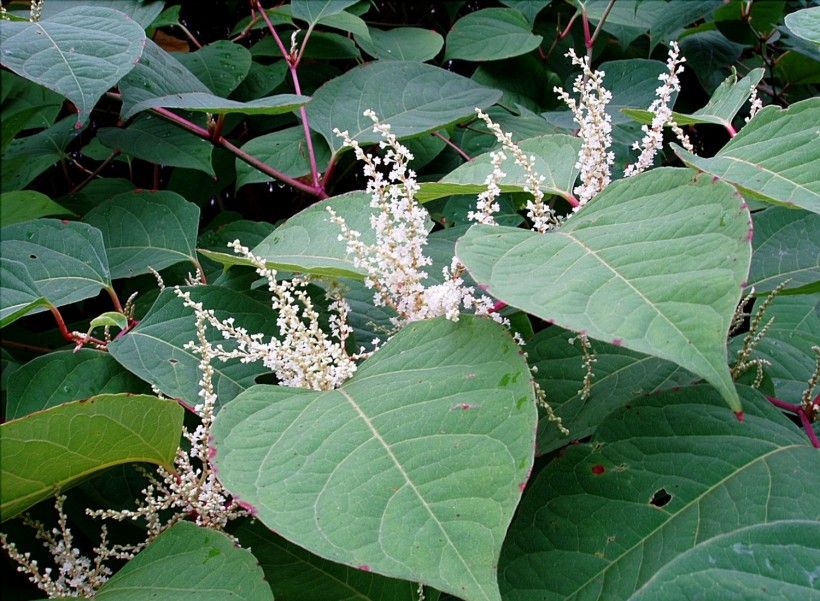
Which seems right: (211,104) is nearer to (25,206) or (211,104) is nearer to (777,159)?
(25,206)

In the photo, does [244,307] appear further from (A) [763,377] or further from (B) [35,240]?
(A) [763,377]

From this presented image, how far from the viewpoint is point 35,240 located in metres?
1.34

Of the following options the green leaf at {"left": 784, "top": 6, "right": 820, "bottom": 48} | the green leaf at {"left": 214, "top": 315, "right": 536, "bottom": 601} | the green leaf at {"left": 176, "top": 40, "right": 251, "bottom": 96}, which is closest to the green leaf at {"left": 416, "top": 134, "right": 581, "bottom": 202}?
the green leaf at {"left": 214, "top": 315, "right": 536, "bottom": 601}

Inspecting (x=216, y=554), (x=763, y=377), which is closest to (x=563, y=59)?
(x=763, y=377)

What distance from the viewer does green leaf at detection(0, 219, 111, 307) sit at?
1301 millimetres

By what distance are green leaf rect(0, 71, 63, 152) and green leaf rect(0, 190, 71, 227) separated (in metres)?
0.08

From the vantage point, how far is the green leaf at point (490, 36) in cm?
201

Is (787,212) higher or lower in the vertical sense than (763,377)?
higher

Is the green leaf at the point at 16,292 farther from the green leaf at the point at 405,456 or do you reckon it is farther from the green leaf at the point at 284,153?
the green leaf at the point at 284,153

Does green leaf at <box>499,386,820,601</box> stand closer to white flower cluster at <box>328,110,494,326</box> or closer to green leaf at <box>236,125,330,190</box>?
white flower cluster at <box>328,110,494,326</box>

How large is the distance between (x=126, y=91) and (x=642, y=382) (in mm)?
969

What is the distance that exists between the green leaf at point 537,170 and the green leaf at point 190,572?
0.51 meters

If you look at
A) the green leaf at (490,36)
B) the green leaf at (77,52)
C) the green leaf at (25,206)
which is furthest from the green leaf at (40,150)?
the green leaf at (490,36)

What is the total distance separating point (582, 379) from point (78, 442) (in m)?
0.60
